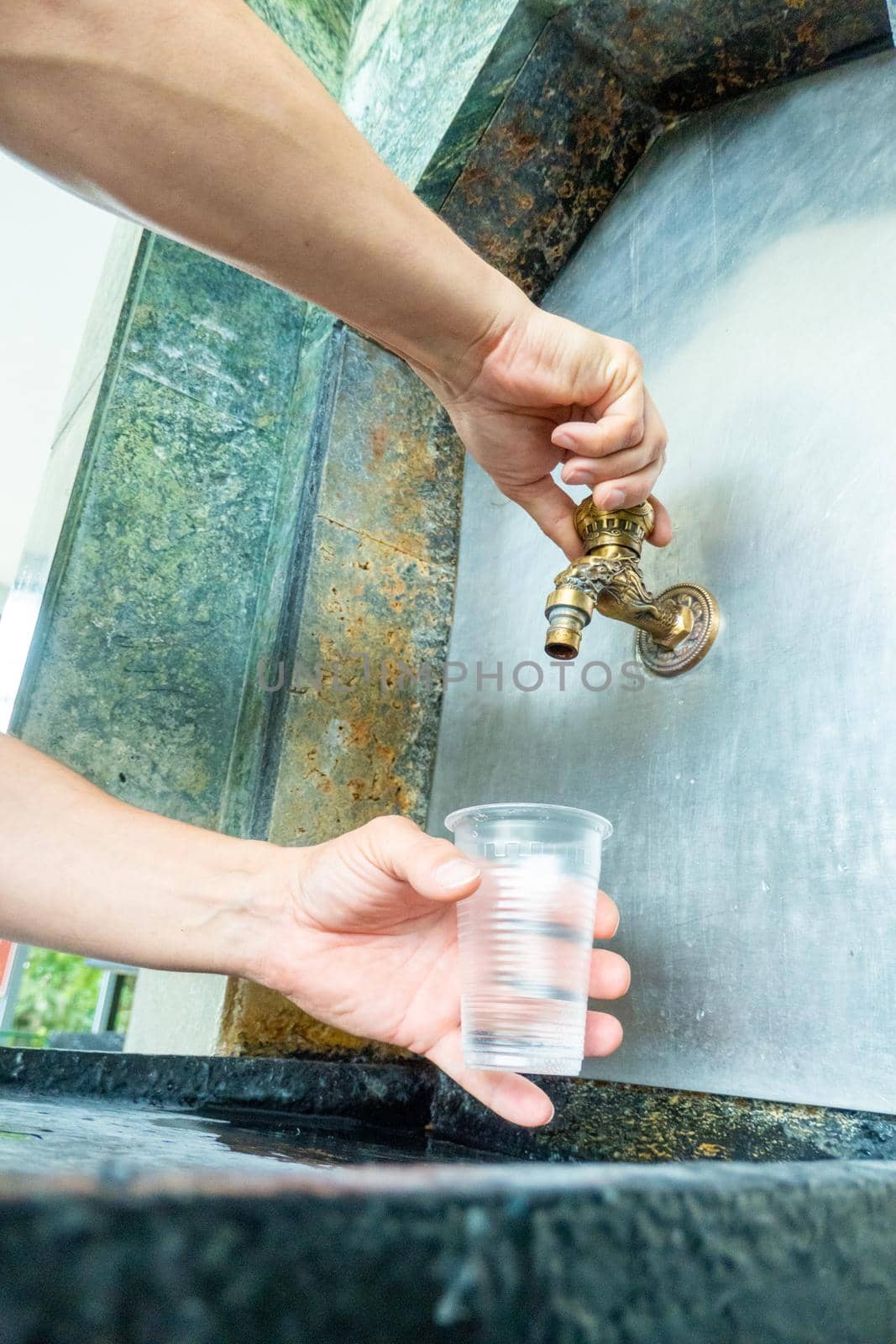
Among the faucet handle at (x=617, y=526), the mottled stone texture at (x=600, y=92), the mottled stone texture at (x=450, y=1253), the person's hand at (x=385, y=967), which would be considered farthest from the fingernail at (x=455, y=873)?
the mottled stone texture at (x=600, y=92)

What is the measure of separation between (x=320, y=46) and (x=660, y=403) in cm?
115

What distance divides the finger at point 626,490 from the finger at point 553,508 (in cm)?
16

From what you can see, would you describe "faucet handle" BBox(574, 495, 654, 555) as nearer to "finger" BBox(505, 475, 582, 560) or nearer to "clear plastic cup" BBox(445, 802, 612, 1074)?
"finger" BBox(505, 475, 582, 560)

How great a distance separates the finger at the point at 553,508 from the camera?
49.9 inches

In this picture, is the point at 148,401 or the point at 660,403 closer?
the point at 660,403

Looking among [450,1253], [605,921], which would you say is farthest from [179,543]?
[450,1253]

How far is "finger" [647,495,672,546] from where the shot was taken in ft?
3.86

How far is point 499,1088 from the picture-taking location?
880mm

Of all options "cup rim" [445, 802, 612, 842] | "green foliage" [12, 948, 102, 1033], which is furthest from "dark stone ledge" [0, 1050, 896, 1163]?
"green foliage" [12, 948, 102, 1033]

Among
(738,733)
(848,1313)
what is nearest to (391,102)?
(738,733)

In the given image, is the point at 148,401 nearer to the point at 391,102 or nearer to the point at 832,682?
A: the point at 391,102

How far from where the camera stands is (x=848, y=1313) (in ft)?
0.84

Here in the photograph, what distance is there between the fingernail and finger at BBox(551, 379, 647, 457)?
529 mm

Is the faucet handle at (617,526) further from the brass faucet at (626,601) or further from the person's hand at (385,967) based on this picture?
the person's hand at (385,967)
